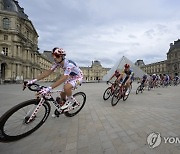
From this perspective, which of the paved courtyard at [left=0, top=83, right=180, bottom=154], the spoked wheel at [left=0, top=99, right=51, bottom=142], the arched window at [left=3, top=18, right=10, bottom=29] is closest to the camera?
the paved courtyard at [left=0, top=83, right=180, bottom=154]

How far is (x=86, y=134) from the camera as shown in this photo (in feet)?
12.0

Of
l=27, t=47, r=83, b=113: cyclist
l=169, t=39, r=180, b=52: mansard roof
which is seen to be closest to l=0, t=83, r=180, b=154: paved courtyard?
l=27, t=47, r=83, b=113: cyclist

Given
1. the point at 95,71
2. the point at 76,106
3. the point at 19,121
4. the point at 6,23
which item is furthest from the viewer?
the point at 95,71

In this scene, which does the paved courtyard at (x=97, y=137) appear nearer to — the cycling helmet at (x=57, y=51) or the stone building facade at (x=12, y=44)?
the cycling helmet at (x=57, y=51)

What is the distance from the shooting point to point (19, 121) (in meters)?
3.44

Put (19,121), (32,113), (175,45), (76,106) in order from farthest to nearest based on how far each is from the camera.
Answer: (175,45)
(76,106)
(32,113)
(19,121)

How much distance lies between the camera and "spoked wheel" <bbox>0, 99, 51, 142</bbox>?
9.90 ft

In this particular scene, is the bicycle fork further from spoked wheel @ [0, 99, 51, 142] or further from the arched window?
the arched window

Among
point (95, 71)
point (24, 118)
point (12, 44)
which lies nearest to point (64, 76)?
point (24, 118)

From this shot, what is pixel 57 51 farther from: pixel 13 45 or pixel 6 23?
pixel 6 23

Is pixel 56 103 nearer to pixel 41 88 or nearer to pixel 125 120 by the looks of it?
pixel 41 88

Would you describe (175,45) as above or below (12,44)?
above

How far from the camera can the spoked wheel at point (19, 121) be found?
3018 mm

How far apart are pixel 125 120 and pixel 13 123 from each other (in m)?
3.20
